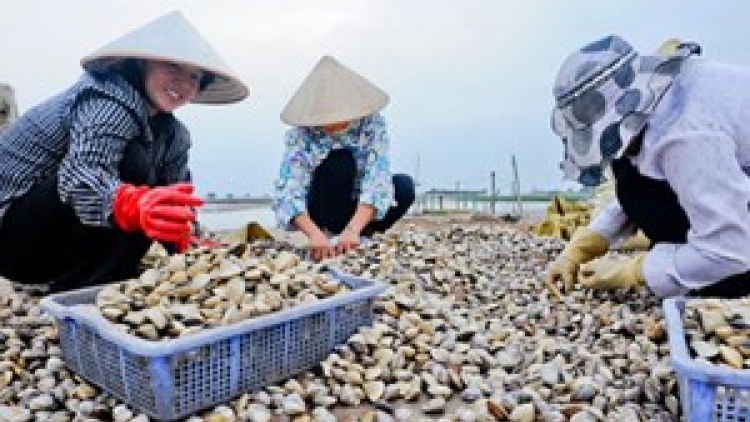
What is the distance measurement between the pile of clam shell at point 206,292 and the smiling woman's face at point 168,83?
61 centimetres

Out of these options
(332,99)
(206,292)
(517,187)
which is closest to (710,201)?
(206,292)

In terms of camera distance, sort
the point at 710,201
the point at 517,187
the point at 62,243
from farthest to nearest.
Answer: the point at 517,187 → the point at 62,243 → the point at 710,201

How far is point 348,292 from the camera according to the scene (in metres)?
1.72

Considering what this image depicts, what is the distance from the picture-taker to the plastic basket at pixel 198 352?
1.38 metres

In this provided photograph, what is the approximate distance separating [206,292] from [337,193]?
5.52 feet

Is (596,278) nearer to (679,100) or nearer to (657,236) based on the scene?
(657,236)

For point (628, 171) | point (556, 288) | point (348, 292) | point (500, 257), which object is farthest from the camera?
point (500, 257)

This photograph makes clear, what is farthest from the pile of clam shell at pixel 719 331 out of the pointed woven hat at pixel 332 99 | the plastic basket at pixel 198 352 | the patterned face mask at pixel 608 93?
the pointed woven hat at pixel 332 99

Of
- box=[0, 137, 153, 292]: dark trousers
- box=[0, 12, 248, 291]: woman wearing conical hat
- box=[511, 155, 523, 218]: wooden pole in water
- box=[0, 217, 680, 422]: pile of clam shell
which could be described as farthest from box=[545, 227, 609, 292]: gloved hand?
box=[511, 155, 523, 218]: wooden pole in water

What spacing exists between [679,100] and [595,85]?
0.22m

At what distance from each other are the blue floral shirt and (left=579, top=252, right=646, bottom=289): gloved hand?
943 millimetres

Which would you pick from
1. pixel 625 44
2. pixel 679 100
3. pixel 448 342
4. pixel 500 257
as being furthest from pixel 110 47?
pixel 500 257

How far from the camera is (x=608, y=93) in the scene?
6.28ft

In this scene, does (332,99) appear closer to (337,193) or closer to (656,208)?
(337,193)
